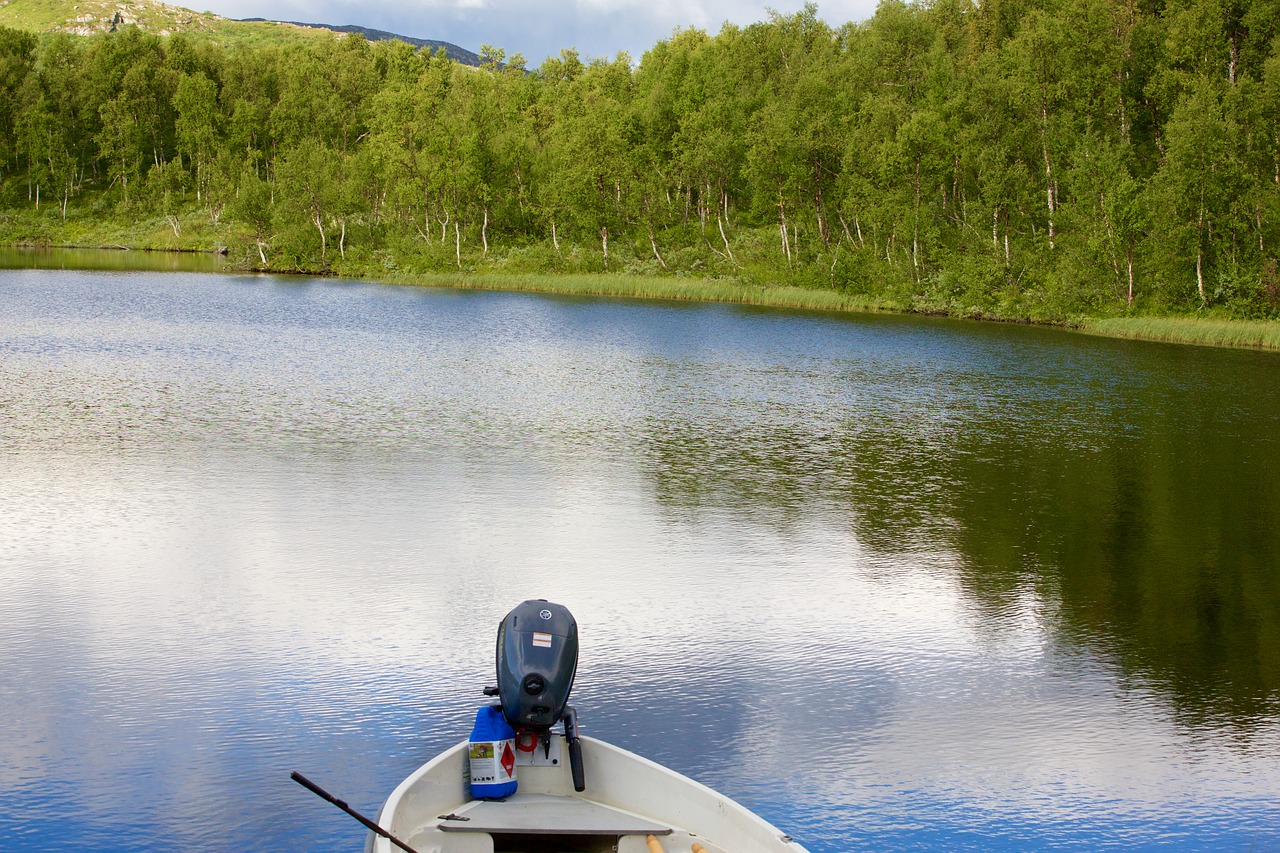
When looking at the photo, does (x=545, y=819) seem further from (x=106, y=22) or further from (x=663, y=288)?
(x=106, y=22)

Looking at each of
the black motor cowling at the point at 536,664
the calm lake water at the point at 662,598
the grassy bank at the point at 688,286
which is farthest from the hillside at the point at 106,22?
the black motor cowling at the point at 536,664

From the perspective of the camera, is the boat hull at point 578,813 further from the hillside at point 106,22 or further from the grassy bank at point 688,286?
the hillside at point 106,22

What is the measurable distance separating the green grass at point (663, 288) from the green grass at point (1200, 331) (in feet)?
35.3

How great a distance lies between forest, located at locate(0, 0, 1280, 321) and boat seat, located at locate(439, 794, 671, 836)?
40.2 m

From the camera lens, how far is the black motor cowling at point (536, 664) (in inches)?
259

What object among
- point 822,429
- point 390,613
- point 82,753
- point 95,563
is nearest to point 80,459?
point 95,563

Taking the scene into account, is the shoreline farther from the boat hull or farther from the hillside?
the hillside

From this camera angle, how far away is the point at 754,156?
55.5m

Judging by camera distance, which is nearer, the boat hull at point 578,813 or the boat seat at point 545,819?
the boat hull at point 578,813

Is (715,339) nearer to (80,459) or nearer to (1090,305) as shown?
(1090,305)

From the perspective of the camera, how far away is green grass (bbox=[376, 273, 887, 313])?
4869 centimetres

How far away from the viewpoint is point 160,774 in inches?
283

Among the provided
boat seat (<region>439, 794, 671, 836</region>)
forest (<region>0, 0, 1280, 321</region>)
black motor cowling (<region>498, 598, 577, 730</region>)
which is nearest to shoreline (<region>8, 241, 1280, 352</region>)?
forest (<region>0, 0, 1280, 321</region>)

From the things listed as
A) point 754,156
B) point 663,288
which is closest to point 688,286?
point 663,288
